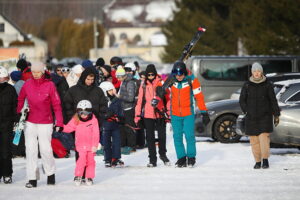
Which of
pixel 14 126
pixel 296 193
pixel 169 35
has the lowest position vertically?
pixel 296 193

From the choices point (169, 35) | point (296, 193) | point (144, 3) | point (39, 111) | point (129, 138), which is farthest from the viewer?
point (144, 3)

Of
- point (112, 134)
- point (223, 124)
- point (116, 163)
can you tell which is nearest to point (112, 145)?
point (112, 134)

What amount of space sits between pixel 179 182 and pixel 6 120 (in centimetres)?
251

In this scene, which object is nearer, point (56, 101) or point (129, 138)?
point (56, 101)

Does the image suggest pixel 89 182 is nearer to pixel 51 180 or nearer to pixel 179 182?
pixel 51 180

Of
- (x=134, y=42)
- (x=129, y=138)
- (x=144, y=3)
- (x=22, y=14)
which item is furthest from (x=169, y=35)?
(x=22, y=14)

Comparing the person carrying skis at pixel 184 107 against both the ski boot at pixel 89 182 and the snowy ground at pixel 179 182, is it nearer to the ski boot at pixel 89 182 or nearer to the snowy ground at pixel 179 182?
the snowy ground at pixel 179 182

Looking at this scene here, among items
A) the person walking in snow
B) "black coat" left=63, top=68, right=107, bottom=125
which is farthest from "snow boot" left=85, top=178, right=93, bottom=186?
the person walking in snow

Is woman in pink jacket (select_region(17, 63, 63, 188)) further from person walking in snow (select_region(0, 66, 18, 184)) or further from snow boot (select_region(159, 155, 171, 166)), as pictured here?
snow boot (select_region(159, 155, 171, 166))

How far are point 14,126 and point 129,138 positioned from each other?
211 inches

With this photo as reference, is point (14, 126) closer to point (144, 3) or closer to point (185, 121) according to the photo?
point (185, 121)

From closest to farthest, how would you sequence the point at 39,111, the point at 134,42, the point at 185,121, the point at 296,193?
the point at 296,193, the point at 39,111, the point at 185,121, the point at 134,42

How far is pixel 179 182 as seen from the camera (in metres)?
12.2

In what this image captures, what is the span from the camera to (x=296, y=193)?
11.0 meters
